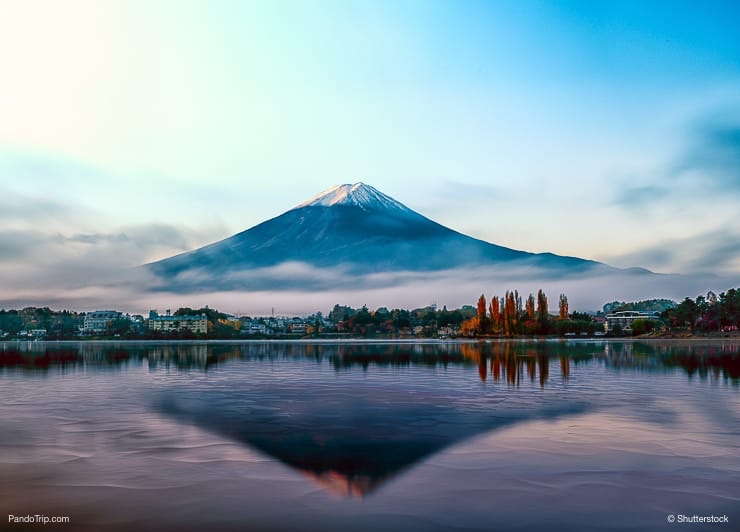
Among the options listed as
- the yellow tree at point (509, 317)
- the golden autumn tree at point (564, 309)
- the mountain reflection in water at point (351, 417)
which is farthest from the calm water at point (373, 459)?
the golden autumn tree at point (564, 309)

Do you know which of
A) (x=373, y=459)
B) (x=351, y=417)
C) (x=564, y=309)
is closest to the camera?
(x=373, y=459)

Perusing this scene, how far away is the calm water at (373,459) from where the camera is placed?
9.82 meters

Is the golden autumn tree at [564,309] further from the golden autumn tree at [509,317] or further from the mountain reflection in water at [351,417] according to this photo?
the mountain reflection in water at [351,417]

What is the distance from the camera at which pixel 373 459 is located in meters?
13.5

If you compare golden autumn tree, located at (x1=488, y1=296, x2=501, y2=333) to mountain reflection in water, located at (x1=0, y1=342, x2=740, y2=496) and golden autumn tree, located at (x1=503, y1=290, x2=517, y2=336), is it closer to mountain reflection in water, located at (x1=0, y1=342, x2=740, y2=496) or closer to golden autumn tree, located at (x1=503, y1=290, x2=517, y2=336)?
golden autumn tree, located at (x1=503, y1=290, x2=517, y2=336)

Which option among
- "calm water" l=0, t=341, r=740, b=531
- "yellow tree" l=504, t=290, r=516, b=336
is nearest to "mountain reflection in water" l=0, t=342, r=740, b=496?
"calm water" l=0, t=341, r=740, b=531

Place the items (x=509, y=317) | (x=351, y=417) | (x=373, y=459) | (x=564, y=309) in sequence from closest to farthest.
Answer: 1. (x=373, y=459)
2. (x=351, y=417)
3. (x=509, y=317)
4. (x=564, y=309)

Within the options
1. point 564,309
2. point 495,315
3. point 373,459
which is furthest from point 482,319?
point 373,459

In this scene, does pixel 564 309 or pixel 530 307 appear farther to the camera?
pixel 564 309

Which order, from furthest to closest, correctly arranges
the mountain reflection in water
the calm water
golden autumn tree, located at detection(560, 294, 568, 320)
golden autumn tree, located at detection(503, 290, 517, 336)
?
1. golden autumn tree, located at detection(560, 294, 568, 320)
2. golden autumn tree, located at detection(503, 290, 517, 336)
3. the mountain reflection in water
4. the calm water

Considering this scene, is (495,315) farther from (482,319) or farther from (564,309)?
(564,309)

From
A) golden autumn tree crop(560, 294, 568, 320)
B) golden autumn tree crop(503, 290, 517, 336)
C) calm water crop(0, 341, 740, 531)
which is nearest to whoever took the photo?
calm water crop(0, 341, 740, 531)

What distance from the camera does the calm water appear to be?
9820 mm

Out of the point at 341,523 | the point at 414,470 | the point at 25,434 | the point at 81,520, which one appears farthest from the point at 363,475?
the point at 25,434
